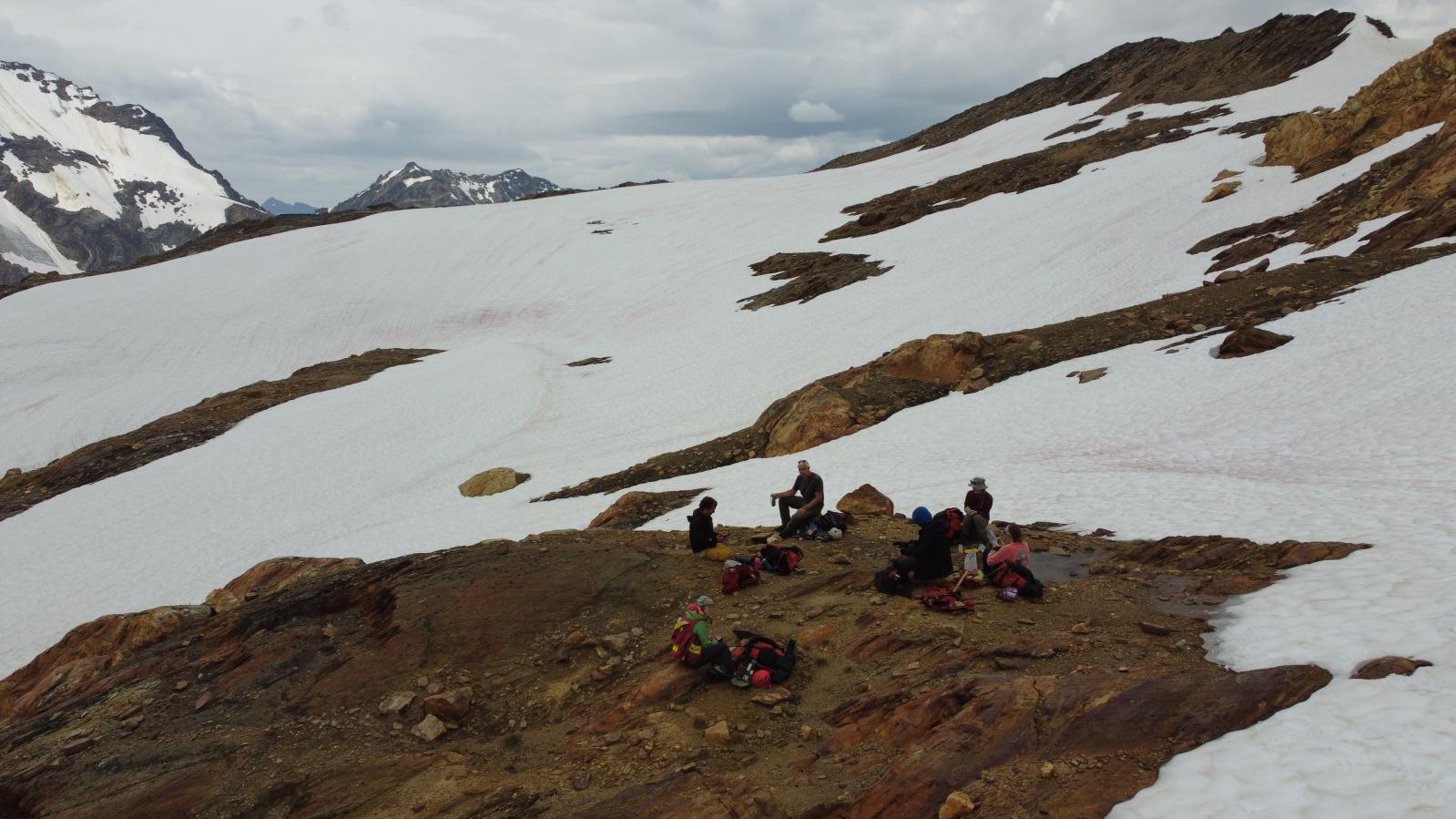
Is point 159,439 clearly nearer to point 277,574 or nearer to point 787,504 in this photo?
point 277,574

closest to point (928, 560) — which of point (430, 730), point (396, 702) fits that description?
point (430, 730)

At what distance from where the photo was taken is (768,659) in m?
8.72

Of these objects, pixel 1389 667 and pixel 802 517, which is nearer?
pixel 1389 667

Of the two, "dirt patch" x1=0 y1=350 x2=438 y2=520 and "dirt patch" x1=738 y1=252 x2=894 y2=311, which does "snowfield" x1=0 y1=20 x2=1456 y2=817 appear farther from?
"dirt patch" x1=0 y1=350 x2=438 y2=520

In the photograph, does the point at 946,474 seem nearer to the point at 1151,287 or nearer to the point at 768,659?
the point at 768,659

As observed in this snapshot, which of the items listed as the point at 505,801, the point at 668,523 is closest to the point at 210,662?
the point at 505,801

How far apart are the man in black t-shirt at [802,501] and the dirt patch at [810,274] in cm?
3178

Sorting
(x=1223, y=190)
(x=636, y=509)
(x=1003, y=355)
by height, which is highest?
(x=1223, y=190)

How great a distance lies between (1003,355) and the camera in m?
27.1

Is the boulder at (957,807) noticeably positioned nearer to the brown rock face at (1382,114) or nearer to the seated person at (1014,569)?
the seated person at (1014,569)

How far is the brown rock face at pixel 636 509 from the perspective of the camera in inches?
744

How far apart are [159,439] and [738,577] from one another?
121ft

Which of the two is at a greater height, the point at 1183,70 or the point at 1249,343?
the point at 1183,70

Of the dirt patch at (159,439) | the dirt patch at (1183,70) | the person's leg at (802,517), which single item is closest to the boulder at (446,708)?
the person's leg at (802,517)
